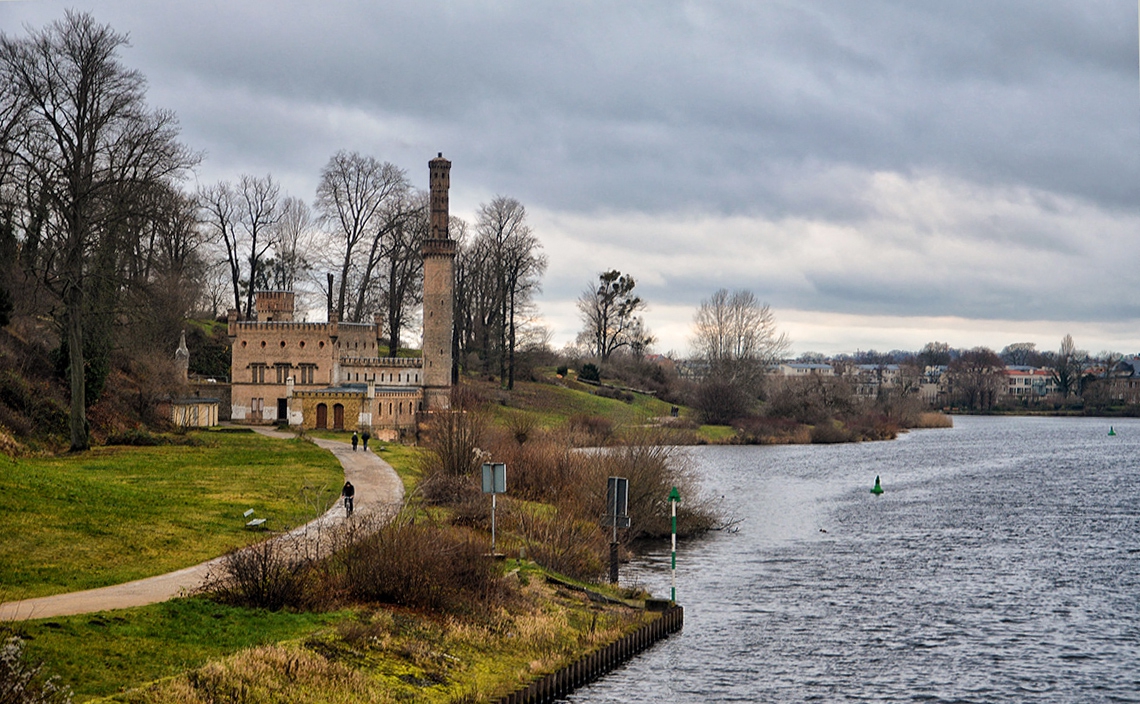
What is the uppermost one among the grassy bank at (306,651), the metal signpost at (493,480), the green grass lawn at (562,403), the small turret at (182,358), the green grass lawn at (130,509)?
the small turret at (182,358)

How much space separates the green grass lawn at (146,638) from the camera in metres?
14.4

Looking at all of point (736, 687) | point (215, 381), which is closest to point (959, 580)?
point (736, 687)

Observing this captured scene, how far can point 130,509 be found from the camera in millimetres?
26672

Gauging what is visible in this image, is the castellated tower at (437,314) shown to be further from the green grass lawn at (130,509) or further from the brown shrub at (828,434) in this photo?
the green grass lawn at (130,509)

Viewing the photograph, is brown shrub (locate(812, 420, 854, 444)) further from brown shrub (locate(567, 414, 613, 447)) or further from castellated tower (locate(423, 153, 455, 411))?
castellated tower (locate(423, 153, 455, 411))

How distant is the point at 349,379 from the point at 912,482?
3780cm

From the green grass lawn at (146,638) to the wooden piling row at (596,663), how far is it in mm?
3557

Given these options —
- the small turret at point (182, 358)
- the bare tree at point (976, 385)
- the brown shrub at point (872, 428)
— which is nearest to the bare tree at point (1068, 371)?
the bare tree at point (976, 385)

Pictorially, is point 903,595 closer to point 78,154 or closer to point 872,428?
point 78,154

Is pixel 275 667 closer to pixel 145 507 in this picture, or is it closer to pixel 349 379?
pixel 145 507

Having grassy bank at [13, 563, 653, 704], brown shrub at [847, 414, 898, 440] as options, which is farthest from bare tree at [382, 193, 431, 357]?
grassy bank at [13, 563, 653, 704]

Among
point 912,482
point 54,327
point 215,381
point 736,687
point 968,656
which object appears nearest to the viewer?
point 736,687

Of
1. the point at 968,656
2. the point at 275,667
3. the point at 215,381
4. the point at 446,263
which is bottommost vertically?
the point at 968,656

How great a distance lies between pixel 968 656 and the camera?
23469 mm
